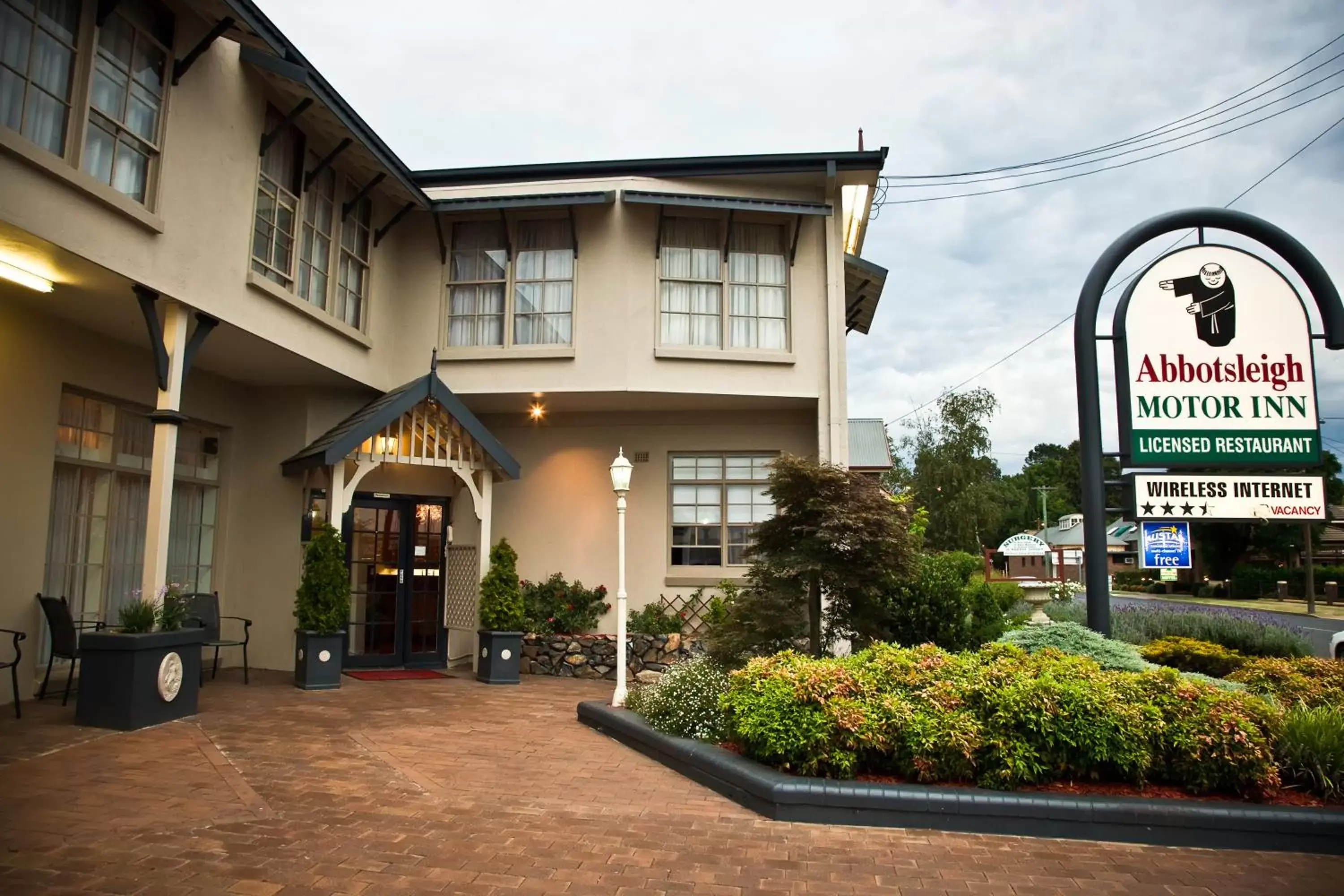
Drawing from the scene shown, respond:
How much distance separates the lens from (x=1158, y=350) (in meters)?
7.93

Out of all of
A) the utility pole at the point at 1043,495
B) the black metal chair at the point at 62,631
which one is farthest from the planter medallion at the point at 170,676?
the utility pole at the point at 1043,495

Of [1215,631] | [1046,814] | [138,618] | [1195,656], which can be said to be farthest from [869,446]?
[138,618]

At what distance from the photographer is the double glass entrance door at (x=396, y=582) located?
11.5m

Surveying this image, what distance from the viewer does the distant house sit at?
23812 mm

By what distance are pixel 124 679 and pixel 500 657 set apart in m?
4.49

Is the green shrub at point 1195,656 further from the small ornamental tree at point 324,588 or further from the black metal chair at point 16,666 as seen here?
the black metal chair at point 16,666

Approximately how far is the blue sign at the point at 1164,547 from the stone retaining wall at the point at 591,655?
597cm

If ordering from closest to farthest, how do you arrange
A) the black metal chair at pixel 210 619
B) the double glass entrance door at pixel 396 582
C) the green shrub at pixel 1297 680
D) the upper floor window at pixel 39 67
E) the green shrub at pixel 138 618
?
1. the upper floor window at pixel 39 67
2. the green shrub at pixel 1297 680
3. the green shrub at pixel 138 618
4. the black metal chair at pixel 210 619
5. the double glass entrance door at pixel 396 582

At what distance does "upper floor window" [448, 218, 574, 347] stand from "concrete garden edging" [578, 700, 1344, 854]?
8.11m

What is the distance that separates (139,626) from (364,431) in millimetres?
3275

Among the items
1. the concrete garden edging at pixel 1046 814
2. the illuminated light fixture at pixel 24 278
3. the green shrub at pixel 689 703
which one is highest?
the illuminated light fixture at pixel 24 278

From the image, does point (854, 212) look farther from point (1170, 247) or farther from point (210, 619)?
point (210, 619)

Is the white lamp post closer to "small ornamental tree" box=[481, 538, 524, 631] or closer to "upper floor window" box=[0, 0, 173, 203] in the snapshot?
"small ornamental tree" box=[481, 538, 524, 631]

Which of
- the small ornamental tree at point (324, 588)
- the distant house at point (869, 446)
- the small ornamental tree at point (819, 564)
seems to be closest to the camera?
the small ornamental tree at point (819, 564)
